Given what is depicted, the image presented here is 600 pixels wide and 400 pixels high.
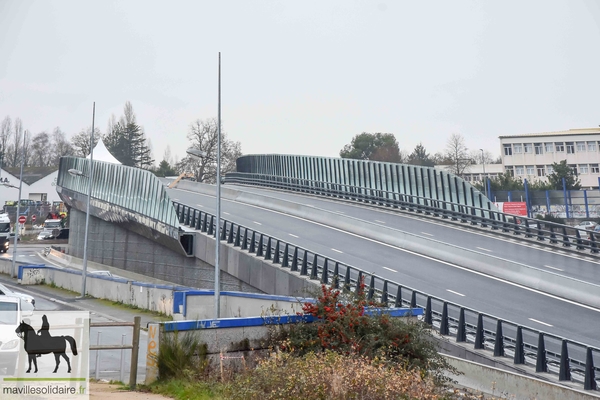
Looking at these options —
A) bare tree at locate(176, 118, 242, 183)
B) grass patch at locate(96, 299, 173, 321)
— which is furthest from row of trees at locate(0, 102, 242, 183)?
grass patch at locate(96, 299, 173, 321)

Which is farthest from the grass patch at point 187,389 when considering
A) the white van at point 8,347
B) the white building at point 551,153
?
the white building at point 551,153

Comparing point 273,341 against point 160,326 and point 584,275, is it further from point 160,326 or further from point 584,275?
point 584,275

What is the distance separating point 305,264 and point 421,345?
14456 mm

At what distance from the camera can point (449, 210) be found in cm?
4588

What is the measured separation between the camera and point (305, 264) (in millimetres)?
26219

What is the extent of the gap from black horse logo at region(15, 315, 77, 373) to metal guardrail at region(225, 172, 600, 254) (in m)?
30.1

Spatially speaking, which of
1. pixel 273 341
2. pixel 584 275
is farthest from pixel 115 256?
pixel 273 341

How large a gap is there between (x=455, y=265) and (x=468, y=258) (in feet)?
2.54


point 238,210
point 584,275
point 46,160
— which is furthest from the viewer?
point 46,160

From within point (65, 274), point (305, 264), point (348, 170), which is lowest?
point (65, 274)

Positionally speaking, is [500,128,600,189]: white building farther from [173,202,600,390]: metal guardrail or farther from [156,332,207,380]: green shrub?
[156,332,207,380]: green shrub

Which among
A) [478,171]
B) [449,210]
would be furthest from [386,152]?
[449,210]

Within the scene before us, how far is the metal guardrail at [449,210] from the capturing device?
36.0 m

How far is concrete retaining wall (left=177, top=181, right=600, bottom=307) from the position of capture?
25188mm
